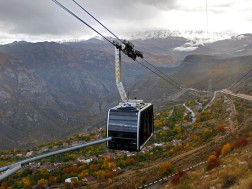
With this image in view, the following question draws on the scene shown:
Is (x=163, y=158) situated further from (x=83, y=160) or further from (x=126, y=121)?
(x=126, y=121)

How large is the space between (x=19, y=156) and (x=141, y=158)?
5287 cm

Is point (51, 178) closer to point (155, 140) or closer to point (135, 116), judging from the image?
point (155, 140)

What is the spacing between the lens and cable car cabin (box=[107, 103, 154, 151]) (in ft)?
63.0

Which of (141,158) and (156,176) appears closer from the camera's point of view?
(156,176)

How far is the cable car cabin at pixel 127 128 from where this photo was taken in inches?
756

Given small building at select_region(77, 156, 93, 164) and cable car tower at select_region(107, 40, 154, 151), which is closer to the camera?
cable car tower at select_region(107, 40, 154, 151)

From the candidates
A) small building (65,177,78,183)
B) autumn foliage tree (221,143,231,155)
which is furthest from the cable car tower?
small building (65,177,78,183)

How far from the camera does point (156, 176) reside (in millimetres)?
49562

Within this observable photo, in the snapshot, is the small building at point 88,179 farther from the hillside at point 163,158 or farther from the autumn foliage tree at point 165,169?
the autumn foliage tree at point 165,169

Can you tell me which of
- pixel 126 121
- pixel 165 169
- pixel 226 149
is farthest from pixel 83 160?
pixel 126 121

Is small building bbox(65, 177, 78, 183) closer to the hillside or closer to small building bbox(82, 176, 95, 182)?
the hillside

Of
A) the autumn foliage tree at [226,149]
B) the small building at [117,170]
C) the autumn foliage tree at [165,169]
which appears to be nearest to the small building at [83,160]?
the small building at [117,170]

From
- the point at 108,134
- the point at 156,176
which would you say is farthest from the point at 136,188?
the point at 108,134

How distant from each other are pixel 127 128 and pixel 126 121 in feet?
1.52
